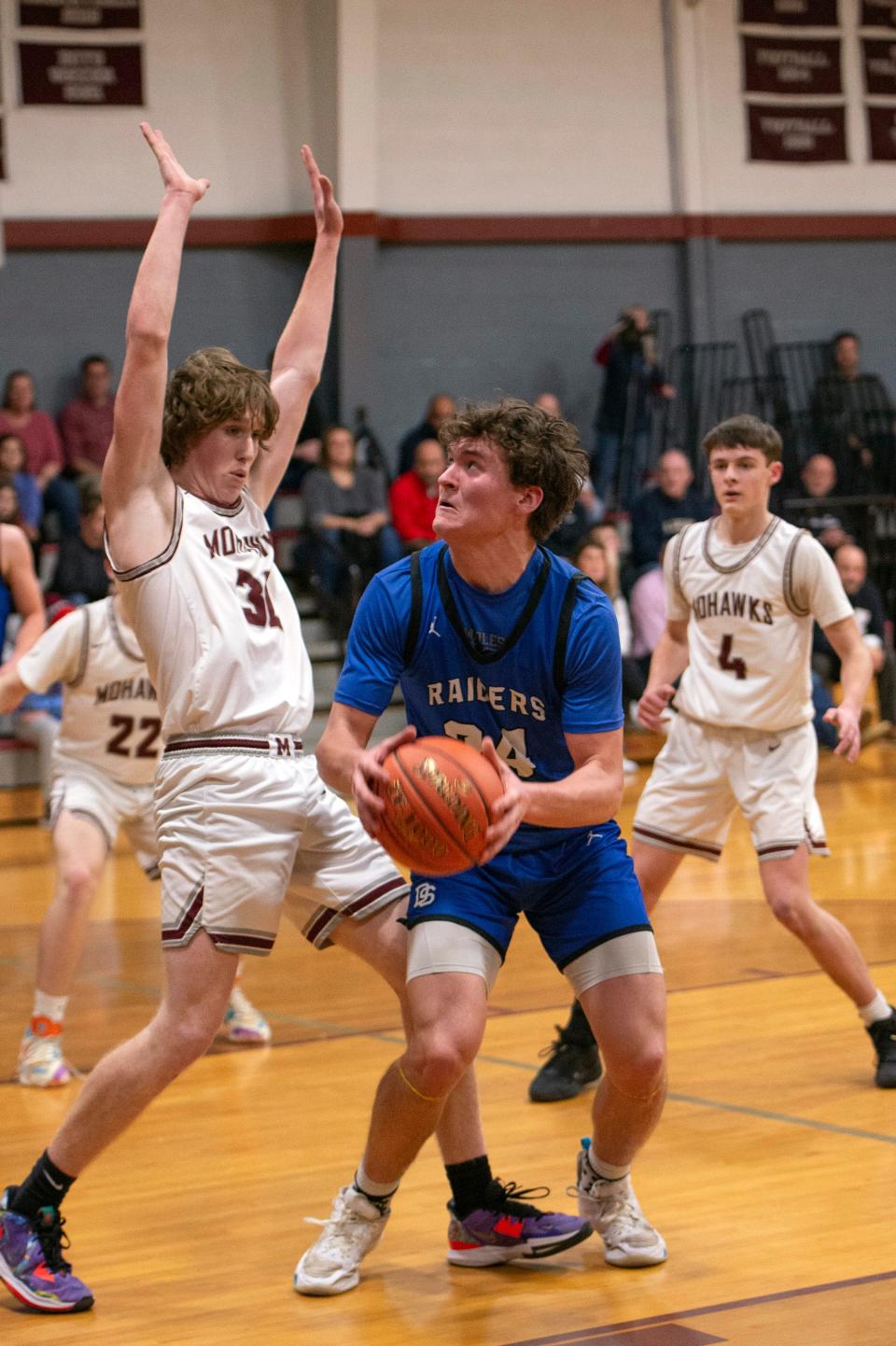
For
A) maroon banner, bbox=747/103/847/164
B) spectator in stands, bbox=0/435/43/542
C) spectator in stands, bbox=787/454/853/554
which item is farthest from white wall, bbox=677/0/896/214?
spectator in stands, bbox=0/435/43/542

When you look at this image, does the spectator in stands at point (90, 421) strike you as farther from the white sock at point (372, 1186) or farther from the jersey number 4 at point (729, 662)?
the white sock at point (372, 1186)

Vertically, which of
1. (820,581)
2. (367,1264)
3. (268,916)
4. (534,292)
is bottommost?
(367,1264)

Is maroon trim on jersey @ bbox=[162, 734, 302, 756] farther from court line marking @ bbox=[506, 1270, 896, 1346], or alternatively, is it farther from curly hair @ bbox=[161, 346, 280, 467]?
court line marking @ bbox=[506, 1270, 896, 1346]

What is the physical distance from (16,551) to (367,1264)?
452 centimetres

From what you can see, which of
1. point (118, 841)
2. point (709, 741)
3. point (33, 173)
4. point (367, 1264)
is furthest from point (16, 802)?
point (367, 1264)

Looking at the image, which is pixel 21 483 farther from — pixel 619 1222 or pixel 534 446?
pixel 619 1222

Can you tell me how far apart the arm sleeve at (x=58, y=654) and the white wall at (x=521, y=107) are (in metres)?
11.1

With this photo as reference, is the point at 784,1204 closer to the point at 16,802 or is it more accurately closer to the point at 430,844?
the point at 430,844

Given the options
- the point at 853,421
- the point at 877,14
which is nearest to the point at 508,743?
the point at 853,421

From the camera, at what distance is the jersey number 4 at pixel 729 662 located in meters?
6.07

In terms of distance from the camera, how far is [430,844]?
363 centimetres

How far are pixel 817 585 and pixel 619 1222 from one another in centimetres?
239

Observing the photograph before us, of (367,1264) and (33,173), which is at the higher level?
(33,173)

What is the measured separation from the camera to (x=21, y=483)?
13.6 m
